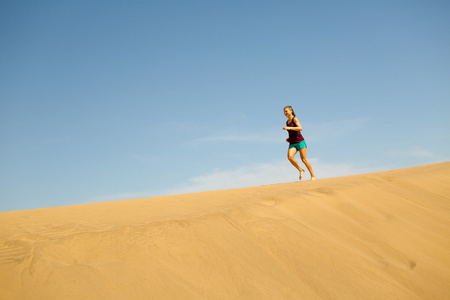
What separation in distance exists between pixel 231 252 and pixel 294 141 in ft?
15.3

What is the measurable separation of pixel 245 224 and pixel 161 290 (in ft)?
3.90

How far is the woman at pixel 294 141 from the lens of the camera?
6.77 m

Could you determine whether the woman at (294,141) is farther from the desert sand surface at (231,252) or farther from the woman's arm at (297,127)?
the desert sand surface at (231,252)

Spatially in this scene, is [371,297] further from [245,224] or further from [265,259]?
[245,224]

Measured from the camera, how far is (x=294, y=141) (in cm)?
683

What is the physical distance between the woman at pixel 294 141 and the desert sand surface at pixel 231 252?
2952mm

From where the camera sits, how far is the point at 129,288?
203 cm

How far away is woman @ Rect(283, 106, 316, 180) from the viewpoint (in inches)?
267

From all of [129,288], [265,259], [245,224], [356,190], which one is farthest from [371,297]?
[356,190]

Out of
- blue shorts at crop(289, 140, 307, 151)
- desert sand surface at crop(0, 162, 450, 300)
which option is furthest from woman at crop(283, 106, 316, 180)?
desert sand surface at crop(0, 162, 450, 300)

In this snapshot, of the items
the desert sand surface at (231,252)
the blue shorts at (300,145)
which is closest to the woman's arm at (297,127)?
the blue shorts at (300,145)

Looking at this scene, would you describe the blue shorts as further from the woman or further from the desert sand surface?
the desert sand surface

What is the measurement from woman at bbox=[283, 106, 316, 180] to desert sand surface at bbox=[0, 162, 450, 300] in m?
2.95

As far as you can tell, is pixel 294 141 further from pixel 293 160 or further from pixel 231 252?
pixel 231 252
